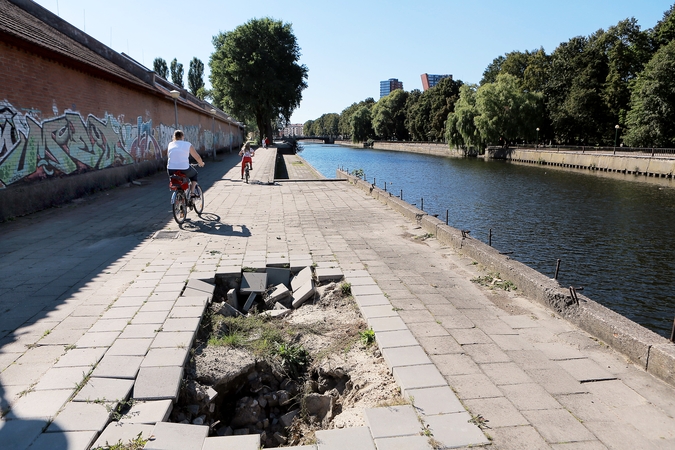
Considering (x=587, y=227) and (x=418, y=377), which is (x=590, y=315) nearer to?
(x=418, y=377)

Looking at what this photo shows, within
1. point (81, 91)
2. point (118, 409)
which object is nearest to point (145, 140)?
point (81, 91)

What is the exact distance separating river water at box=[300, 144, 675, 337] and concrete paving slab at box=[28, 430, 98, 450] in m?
8.09

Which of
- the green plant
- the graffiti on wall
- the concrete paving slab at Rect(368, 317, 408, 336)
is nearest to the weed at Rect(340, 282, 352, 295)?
the concrete paving slab at Rect(368, 317, 408, 336)

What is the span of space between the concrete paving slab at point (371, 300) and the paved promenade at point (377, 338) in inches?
0.8

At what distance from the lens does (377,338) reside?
405 centimetres

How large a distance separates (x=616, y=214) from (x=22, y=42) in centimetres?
1941

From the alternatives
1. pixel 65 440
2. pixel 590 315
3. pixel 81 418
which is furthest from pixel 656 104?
pixel 65 440

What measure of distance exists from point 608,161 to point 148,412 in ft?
130

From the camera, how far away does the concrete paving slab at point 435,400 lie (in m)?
2.98

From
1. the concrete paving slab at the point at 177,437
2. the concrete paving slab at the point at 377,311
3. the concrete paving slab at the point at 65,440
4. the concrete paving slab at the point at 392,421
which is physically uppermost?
the concrete paving slab at the point at 377,311

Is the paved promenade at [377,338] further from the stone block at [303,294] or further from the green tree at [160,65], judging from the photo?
the green tree at [160,65]

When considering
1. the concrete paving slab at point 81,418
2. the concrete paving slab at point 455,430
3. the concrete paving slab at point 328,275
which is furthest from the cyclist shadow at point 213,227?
the concrete paving slab at point 455,430

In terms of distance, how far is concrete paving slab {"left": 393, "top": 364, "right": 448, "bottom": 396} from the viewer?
3268 millimetres

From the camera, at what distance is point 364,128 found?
4242 inches
